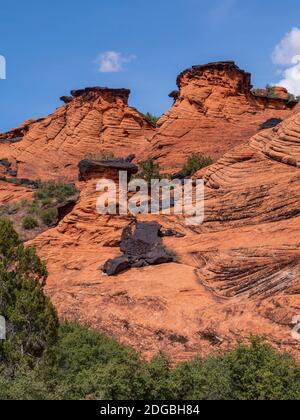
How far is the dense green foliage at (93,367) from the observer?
33.6ft

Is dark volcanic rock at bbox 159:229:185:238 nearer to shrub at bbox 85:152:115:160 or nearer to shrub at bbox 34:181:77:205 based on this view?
shrub at bbox 34:181:77:205

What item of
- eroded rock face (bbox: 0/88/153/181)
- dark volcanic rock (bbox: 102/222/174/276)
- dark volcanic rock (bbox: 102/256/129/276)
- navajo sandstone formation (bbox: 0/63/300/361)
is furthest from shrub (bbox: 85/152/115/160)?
dark volcanic rock (bbox: 102/256/129/276)

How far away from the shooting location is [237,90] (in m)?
41.3

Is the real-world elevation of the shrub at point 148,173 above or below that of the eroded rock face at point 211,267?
above

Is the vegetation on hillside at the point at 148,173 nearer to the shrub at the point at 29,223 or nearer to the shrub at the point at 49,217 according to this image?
the shrub at the point at 49,217

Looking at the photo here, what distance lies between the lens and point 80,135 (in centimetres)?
4584

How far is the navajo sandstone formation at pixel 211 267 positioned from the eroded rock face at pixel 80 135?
76.9 ft

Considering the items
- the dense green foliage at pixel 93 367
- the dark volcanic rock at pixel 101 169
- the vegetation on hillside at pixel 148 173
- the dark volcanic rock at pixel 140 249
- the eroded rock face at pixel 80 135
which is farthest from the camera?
the eroded rock face at pixel 80 135

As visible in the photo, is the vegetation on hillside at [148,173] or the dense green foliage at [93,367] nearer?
the dense green foliage at [93,367]

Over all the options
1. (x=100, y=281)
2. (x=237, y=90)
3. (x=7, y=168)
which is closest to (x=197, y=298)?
(x=100, y=281)

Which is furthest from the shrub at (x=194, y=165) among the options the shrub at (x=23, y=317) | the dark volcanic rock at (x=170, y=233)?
the shrub at (x=23, y=317)

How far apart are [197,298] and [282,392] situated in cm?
511

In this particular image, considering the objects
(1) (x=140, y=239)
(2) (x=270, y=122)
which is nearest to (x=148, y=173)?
(1) (x=140, y=239)

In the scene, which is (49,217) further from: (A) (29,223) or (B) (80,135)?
(B) (80,135)
